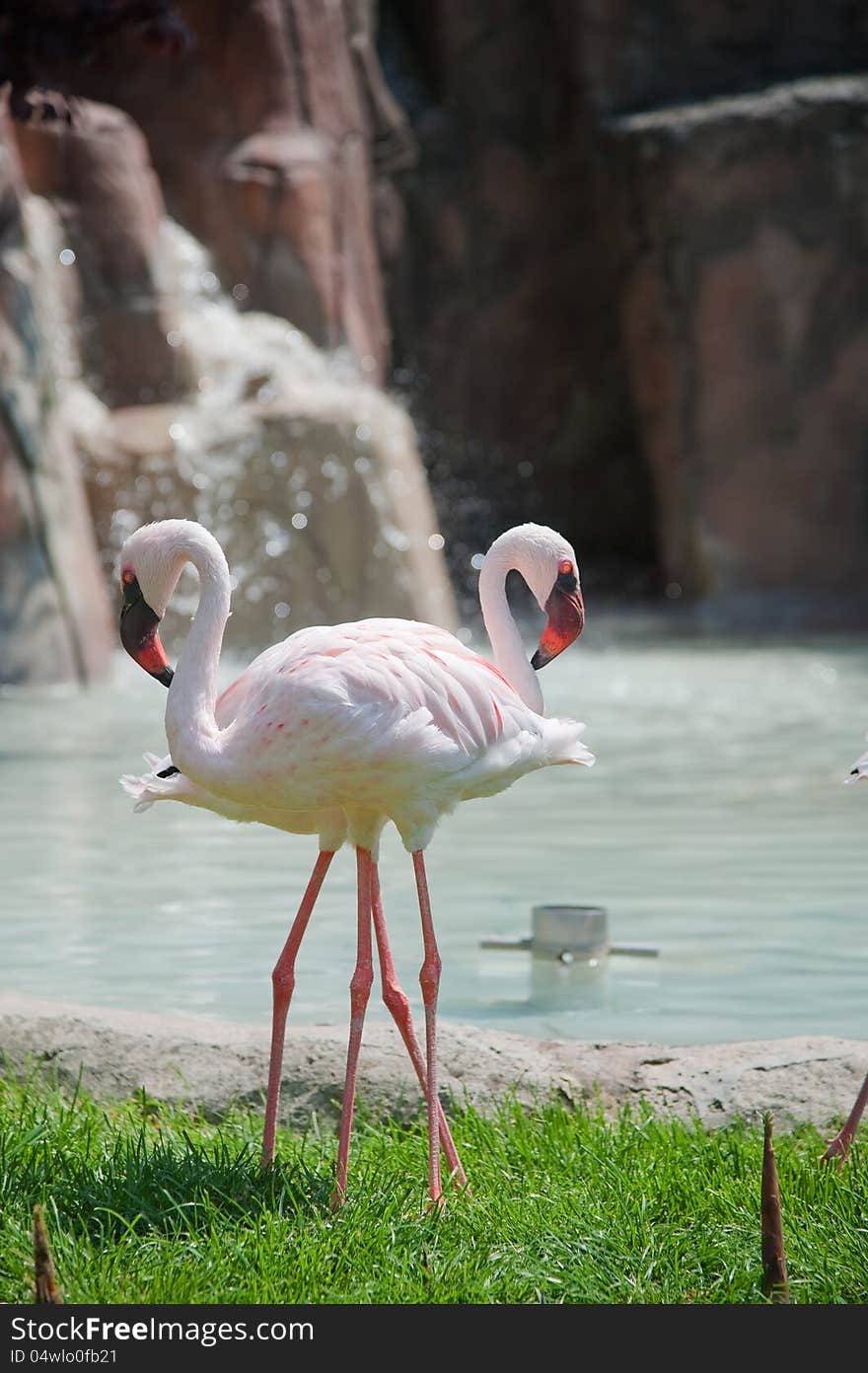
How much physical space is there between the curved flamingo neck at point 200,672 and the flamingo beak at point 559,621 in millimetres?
565

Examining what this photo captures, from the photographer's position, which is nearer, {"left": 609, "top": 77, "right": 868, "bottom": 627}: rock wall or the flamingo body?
the flamingo body

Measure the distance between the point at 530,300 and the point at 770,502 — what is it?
4.10 m

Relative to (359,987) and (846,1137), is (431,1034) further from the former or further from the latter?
(846,1137)

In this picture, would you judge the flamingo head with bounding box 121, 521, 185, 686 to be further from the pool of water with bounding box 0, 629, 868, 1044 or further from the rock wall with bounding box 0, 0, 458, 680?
the rock wall with bounding box 0, 0, 458, 680

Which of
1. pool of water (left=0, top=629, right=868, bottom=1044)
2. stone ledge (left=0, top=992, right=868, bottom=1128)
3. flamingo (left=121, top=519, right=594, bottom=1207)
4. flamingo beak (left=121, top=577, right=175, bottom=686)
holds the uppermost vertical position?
flamingo beak (left=121, top=577, right=175, bottom=686)

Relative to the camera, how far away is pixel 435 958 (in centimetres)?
315

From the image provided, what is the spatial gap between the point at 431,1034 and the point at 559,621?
791 mm

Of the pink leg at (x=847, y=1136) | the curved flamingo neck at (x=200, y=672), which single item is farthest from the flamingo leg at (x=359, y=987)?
the pink leg at (x=847, y=1136)

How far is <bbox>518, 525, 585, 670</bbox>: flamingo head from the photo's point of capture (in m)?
3.39

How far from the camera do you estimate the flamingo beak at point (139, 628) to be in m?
3.24

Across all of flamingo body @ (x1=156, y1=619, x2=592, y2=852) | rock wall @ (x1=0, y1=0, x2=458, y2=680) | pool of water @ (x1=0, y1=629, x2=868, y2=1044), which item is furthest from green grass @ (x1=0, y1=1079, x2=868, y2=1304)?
rock wall @ (x1=0, y1=0, x2=458, y2=680)

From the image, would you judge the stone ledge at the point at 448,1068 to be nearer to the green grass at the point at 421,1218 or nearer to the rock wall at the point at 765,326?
the green grass at the point at 421,1218

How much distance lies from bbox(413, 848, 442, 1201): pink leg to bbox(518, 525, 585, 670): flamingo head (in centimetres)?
51

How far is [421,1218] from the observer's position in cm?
290
